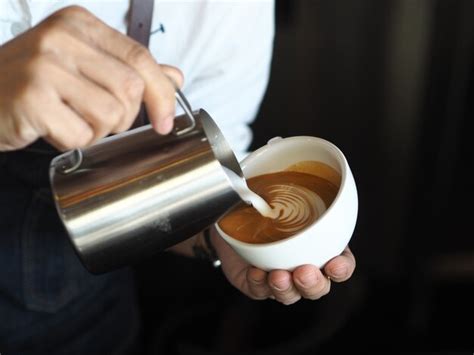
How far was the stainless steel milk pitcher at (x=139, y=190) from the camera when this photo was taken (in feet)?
2.26

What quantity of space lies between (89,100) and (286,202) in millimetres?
339

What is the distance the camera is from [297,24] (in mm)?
1668

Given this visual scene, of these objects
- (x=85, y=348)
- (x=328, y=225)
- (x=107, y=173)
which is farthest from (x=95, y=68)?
(x=85, y=348)

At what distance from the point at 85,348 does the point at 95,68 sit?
26.4 inches

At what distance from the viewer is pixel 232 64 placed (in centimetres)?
105

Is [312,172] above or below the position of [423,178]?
above

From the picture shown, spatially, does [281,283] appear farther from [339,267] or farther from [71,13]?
[71,13]

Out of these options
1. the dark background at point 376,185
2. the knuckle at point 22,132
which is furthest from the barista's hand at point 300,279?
the dark background at point 376,185

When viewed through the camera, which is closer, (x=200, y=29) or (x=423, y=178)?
(x=200, y=29)

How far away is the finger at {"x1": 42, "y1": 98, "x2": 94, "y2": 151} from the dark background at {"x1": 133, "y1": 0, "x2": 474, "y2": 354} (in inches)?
40.5

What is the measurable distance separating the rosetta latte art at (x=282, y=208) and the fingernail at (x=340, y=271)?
0.07 metres

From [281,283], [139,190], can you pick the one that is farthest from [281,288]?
[139,190]

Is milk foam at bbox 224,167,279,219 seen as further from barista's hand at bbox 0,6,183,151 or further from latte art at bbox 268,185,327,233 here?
barista's hand at bbox 0,6,183,151

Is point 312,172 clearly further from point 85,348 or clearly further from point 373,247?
point 373,247
